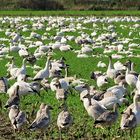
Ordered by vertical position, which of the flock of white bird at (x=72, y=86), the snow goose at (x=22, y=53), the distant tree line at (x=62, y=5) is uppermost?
the flock of white bird at (x=72, y=86)

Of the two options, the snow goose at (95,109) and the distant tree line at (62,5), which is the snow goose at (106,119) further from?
the distant tree line at (62,5)

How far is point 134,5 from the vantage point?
2793 inches

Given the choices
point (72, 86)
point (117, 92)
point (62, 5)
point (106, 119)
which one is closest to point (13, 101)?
point (117, 92)

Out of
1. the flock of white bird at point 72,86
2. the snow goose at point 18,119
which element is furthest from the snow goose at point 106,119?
the snow goose at point 18,119

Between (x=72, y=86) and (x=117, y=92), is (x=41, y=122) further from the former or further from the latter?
(x=72, y=86)

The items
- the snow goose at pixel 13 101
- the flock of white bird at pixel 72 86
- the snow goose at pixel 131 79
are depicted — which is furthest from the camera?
the snow goose at pixel 131 79

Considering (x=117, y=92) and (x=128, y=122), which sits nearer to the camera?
(x=128, y=122)

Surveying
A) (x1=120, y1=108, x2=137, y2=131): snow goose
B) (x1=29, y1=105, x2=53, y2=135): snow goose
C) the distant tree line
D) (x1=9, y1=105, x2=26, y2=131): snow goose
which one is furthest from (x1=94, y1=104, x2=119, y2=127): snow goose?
the distant tree line

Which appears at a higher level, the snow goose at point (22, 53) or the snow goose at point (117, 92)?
the snow goose at point (117, 92)

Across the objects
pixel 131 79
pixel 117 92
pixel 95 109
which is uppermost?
pixel 95 109

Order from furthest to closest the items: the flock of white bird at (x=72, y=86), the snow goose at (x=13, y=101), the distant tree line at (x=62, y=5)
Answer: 1. the distant tree line at (x=62, y=5)
2. the snow goose at (x=13, y=101)
3. the flock of white bird at (x=72, y=86)

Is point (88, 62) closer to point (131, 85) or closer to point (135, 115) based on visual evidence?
point (131, 85)

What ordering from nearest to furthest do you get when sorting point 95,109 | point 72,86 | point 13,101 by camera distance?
point 95,109
point 13,101
point 72,86

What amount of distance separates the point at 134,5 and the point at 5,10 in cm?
1735
